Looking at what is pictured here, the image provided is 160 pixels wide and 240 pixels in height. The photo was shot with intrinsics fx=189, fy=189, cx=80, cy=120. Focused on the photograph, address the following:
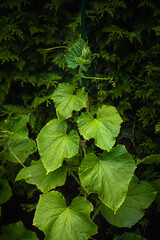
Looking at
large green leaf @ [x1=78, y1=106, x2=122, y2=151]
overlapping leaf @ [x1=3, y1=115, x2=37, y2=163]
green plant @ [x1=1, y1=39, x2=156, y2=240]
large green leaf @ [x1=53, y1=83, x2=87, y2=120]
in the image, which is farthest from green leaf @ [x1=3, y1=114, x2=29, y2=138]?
large green leaf @ [x1=78, y1=106, x2=122, y2=151]

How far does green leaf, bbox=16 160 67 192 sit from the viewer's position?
1.01m

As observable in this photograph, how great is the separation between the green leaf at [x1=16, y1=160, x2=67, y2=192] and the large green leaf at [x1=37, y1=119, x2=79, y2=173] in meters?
0.13

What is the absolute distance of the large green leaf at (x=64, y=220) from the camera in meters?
0.92

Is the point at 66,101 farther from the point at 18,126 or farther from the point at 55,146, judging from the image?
the point at 18,126

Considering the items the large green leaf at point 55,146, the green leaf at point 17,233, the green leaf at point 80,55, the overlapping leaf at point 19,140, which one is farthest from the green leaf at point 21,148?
the green leaf at point 80,55

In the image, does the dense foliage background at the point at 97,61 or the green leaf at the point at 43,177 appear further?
the dense foliage background at the point at 97,61

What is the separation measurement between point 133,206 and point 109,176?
34 centimetres

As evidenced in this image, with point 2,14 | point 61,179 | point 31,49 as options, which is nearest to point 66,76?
point 31,49

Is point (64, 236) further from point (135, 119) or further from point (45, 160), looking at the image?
point (135, 119)

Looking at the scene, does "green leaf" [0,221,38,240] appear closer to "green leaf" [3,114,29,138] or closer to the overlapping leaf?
the overlapping leaf

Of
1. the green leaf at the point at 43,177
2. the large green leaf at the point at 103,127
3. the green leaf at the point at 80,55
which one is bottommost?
the green leaf at the point at 43,177

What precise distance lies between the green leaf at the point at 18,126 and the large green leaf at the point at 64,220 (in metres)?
0.39

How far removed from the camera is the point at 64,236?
92 centimetres

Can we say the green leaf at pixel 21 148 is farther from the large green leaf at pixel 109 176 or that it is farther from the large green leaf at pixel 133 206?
the large green leaf at pixel 133 206
